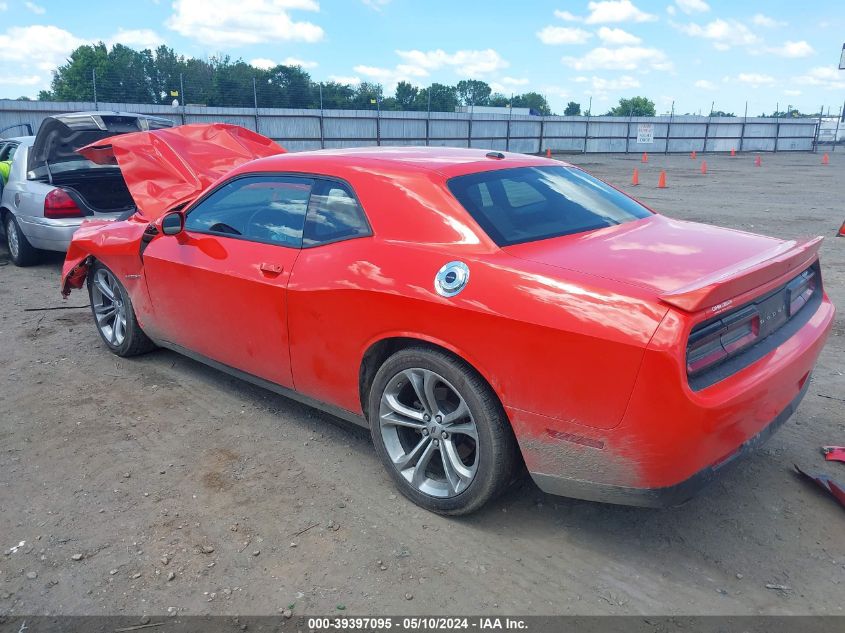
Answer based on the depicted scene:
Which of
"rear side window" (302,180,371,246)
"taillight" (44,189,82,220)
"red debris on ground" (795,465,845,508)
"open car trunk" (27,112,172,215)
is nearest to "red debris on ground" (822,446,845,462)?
"red debris on ground" (795,465,845,508)

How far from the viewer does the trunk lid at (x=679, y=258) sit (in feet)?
8.01

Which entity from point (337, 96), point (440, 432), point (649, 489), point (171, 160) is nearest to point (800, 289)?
point (649, 489)

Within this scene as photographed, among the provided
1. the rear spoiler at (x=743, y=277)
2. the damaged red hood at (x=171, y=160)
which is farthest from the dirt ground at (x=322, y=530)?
the damaged red hood at (x=171, y=160)

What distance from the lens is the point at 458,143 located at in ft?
108

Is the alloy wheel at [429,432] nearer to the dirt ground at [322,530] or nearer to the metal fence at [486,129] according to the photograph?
the dirt ground at [322,530]

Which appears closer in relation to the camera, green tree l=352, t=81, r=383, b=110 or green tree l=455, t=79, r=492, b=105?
green tree l=352, t=81, r=383, b=110

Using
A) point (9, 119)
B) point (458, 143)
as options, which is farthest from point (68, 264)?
point (458, 143)

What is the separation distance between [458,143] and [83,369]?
1171 inches

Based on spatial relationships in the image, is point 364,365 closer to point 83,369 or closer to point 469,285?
point 469,285

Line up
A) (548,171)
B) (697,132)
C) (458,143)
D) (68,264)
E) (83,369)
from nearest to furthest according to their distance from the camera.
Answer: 1. (548,171)
2. (83,369)
3. (68,264)
4. (458,143)
5. (697,132)

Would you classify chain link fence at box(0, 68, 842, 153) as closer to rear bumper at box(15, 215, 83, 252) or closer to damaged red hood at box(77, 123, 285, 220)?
rear bumper at box(15, 215, 83, 252)

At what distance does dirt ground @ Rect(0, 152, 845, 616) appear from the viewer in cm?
255

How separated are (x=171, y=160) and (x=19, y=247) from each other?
4.40 metres

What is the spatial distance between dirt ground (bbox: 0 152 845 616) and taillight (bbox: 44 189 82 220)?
385cm
